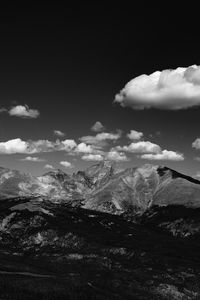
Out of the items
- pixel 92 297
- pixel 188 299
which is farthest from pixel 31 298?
pixel 188 299

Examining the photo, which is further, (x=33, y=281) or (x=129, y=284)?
(x=129, y=284)

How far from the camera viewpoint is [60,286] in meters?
96.8

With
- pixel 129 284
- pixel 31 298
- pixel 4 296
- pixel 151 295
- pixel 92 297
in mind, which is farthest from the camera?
pixel 129 284

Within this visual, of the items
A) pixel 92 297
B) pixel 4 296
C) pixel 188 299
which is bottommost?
pixel 188 299

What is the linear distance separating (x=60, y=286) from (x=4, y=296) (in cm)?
3523

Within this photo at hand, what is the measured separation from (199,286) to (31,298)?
154 m

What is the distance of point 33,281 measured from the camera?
97.8 m

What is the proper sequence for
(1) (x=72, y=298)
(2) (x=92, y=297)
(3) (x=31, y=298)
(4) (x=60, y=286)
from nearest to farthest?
(3) (x=31, y=298), (1) (x=72, y=298), (2) (x=92, y=297), (4) (x=60, y=286)

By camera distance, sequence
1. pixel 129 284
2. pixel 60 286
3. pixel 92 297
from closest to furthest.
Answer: pixel 92 297 < pixel 60 286 < pixel 129 284

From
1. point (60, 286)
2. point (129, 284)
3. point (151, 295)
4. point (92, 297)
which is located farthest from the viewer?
point (129, 284)

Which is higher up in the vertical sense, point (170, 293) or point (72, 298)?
point (72, 298)

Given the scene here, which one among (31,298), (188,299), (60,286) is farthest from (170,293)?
(31,298)

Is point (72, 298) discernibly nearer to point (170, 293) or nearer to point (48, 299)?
point (48, 299)

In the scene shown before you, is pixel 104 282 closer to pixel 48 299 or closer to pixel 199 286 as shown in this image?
pixel 199 286
